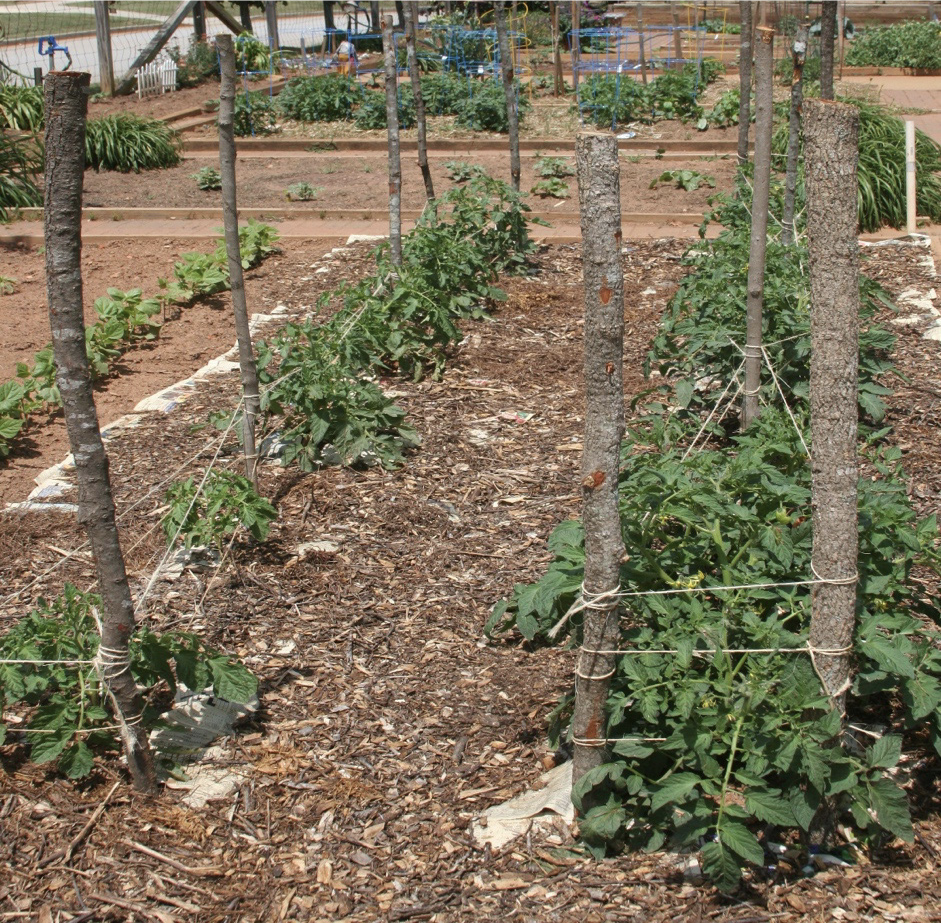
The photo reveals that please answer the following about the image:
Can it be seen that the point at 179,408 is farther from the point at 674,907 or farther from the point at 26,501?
the point at 674,907

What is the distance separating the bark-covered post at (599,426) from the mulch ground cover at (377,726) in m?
0.45

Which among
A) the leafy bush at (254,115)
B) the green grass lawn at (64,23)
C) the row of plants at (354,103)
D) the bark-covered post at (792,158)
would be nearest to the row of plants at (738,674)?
the bark-covered post at (792,158)

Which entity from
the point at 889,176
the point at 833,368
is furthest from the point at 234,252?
the point at 889,176

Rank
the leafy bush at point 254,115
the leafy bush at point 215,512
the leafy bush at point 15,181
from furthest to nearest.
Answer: the leafy bush at point 254,115 → the leafy bush at point 15,181 → the leafy bush at point 215,512

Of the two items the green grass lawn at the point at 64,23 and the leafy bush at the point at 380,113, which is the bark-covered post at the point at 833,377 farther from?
the green grass lawn at the point at 64,23

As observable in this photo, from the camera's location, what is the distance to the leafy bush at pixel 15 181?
11.1 metres

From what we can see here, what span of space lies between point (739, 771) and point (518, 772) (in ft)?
2.83

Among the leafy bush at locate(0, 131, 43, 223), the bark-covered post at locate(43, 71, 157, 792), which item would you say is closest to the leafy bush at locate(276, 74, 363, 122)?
the leafy bush at locate(0, 131, 43, 223)

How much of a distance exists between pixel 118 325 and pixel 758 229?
423 centimetres

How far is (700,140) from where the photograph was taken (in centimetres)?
1362

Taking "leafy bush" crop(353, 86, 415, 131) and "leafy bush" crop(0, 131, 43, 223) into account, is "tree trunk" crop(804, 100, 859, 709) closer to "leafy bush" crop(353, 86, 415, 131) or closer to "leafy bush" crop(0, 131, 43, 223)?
"leafy bush" crop(0, 131, 43, 223)

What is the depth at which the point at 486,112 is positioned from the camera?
1505 cm

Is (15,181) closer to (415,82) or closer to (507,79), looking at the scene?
(415,82)

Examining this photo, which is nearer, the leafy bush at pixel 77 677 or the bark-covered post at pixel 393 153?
the leafy bush at pixel 77 677
